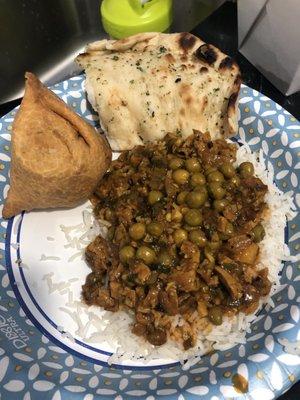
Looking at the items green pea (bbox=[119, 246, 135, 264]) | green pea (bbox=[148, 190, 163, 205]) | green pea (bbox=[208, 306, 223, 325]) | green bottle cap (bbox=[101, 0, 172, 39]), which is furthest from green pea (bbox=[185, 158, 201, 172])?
green bottle cap (bbox=[101, 0, 172, 39])

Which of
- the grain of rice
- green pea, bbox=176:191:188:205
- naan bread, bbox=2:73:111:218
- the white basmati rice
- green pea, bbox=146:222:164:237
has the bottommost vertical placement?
the white basmati rice

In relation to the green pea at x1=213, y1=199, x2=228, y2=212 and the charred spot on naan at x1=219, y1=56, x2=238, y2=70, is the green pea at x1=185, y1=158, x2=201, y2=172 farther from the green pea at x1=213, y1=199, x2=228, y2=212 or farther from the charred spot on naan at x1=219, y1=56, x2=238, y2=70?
the charred spot on naan at x1=219, y1=56, x2=238, y2=70

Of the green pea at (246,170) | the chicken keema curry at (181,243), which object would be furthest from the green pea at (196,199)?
the green pea at (246,170)

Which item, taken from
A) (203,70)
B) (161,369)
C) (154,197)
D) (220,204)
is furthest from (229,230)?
(203,70)

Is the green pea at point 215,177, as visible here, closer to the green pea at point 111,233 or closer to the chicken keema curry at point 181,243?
the chicken keema curry at point 181,243

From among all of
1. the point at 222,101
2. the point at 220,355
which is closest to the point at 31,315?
the point at 220,355

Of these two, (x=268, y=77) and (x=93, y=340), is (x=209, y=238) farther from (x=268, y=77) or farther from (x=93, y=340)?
(x=268, y=77)

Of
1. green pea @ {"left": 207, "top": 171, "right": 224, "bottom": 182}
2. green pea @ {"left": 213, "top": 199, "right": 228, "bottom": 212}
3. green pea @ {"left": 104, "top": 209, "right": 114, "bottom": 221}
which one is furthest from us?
green pea @ {"left": 104, "top": 209, "right": 114, "bottom": 221}
